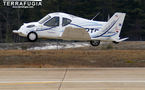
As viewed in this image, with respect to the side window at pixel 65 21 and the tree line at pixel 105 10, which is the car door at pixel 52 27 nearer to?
the side window at pixel 65 21

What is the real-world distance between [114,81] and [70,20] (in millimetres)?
7821

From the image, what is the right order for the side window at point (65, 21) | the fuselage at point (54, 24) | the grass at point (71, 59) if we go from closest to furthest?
the fuselage at point (54, 24)
the side window at point (65, 21)
the grass at point (71, 59)

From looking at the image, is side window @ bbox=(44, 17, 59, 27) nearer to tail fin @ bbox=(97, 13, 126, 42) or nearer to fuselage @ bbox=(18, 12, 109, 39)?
fuselage @ bbox=(18, 12, 109, 39)

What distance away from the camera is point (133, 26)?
143 ft

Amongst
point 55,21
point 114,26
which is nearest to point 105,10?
point 114,26

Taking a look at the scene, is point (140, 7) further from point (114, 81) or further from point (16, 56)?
point (114, 81)

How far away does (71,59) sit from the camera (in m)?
21.6

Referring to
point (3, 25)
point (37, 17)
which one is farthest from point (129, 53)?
point (3, 25)

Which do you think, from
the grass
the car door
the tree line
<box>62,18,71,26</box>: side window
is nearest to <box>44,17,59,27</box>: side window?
the car door

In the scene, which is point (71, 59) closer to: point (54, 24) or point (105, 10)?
point (54, 24)

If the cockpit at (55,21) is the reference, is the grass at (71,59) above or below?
below

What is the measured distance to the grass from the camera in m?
20.7

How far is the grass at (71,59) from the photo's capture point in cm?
2073

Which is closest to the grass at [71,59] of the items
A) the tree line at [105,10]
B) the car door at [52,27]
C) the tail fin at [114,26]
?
the tail fin at [114,26]
